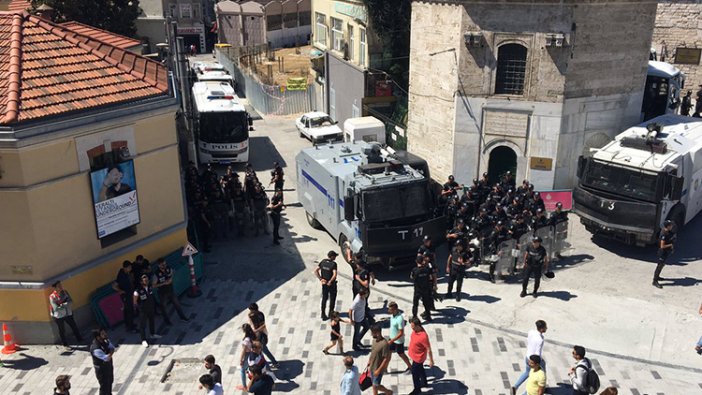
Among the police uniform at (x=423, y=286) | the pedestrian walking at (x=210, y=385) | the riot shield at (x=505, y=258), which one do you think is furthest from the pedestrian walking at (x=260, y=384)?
the riot shield at (x=505, y=258)

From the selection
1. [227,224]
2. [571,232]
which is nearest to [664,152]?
[571,232]

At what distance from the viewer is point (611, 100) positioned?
1975 centimetres

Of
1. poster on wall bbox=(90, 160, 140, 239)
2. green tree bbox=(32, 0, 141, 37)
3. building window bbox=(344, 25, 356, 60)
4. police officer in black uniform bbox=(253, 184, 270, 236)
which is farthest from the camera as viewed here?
green tree bbox=(32, 0, 141, 37)

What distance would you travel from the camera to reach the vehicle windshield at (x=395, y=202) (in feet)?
49.4

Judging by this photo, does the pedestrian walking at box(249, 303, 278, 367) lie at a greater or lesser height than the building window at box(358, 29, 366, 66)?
lesser

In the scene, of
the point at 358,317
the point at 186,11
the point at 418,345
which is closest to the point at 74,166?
the point at 358,317

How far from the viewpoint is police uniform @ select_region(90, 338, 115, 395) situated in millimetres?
10555

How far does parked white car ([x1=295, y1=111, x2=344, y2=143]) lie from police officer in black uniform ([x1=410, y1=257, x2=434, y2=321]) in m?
15.5

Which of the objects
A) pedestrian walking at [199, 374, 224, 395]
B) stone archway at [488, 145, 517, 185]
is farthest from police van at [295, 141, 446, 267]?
pedestrian walking at [199, 374, 224, 395]

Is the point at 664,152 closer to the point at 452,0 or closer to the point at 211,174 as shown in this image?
the point at 452,0

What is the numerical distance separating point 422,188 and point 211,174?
22.6ft

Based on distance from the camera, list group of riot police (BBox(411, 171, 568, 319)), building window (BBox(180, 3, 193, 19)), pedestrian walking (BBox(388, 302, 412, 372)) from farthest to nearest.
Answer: building window (BBox(180, 3, 193, 19)) → group of riot police (BBox(411, 171, 568, 319)) → pedestrian walking (BBox(388, 302, 412, 372))

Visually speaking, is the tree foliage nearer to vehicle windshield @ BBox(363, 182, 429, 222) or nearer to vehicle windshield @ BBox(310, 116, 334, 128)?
vehicle windshield @ BBox(310, 116, 334, 128)

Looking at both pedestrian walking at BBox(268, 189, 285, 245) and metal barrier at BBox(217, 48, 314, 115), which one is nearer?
pedestrian walking at BBox(268, 189, 285, 245)
